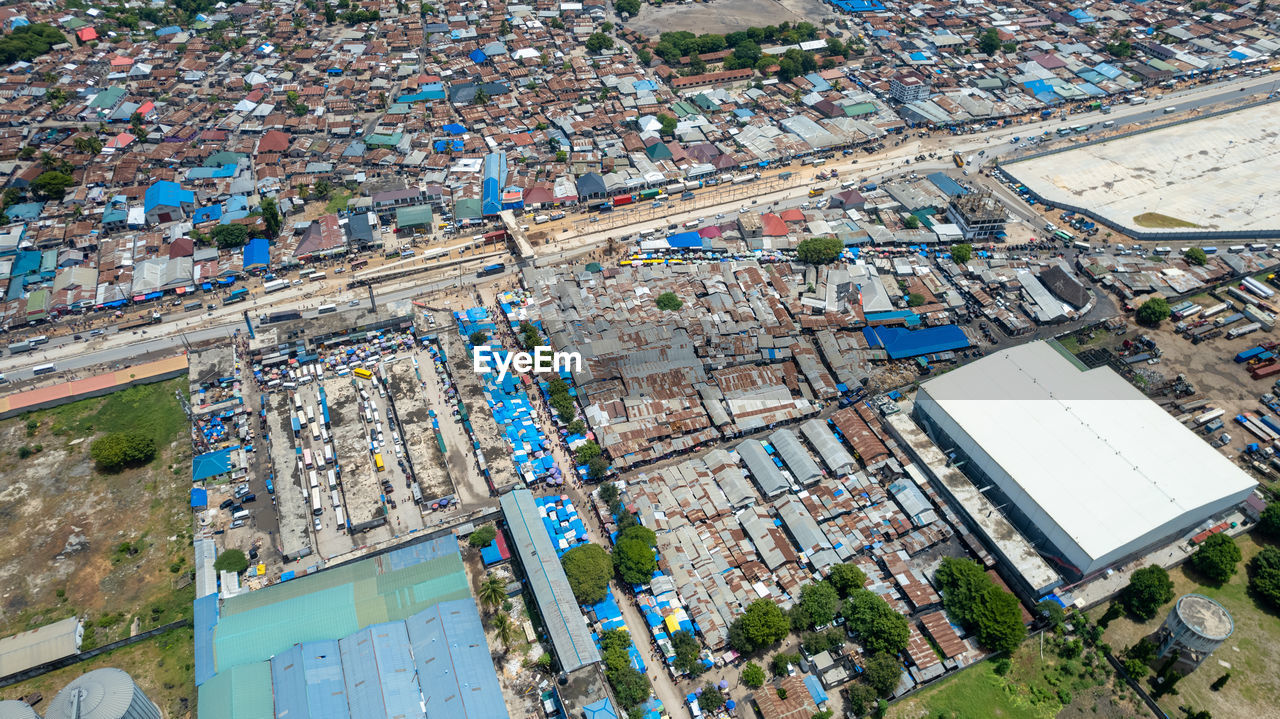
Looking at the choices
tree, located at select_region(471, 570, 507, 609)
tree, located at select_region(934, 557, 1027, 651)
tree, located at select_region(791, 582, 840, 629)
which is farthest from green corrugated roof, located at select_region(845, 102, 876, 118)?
tree, located at select_region(471, 570, 507, 609)

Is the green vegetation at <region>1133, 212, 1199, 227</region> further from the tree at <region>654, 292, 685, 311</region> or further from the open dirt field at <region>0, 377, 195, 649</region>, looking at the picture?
the open dirt field at <region>0, 377, 195, 649</region>

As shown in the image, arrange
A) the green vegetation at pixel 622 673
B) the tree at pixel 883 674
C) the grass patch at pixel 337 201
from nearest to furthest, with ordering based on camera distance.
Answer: the green vegetation at pixel 622 673, the tree at pixel 883 674, the grass patch at pixel 337 201

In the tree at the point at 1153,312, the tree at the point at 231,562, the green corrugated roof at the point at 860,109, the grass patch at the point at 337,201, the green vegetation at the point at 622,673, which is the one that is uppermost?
the green corrugated roof at the point at 860,109

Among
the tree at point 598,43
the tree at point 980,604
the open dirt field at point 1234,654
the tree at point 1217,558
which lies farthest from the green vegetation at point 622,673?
the tree at point 598,43

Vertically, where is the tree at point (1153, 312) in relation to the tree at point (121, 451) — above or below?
above

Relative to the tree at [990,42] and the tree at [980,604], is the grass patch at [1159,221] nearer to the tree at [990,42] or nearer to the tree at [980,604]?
the tree at [990,42]

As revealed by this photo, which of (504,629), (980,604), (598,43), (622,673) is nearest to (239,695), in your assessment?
(504,629)

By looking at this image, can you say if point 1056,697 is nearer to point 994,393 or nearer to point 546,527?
point 994,393
